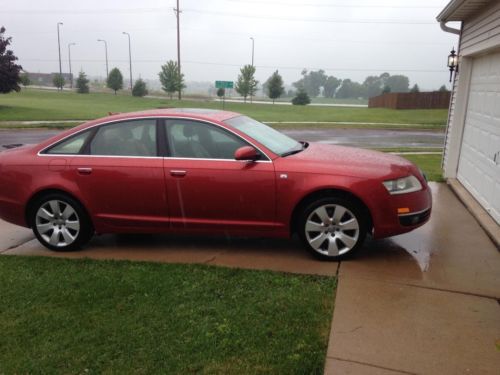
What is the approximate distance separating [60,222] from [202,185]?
1.72m

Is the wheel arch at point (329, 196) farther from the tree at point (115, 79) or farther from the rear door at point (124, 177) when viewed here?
the tree at point (115, 79)

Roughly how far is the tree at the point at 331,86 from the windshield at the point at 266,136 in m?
138

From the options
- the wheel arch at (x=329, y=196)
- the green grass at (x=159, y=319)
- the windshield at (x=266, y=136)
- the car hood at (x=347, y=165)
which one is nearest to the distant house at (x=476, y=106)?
the car hood at (x=347, y=165)

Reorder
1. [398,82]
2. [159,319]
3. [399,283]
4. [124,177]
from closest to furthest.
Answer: [159,319] < [399,283] < [124,177] < [398,82]

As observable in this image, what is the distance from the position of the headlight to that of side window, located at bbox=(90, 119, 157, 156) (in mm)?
2447

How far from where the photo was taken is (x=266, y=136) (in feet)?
17.6

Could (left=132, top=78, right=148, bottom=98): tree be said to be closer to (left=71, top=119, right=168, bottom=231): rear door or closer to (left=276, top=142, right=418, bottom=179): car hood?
(left=71, top=119, right=168, bottom=231): rear door

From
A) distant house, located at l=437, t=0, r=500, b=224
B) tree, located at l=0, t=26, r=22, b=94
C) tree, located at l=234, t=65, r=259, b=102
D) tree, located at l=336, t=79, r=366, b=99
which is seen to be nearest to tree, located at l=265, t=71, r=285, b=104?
tree, located at l=234, t=65, r=259, b=102

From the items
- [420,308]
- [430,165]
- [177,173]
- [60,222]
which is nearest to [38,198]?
[60,222]

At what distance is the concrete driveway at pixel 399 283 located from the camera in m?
3.16

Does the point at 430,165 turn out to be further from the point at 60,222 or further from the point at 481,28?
the point at 60,222

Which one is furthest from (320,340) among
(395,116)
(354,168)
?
(395,116)

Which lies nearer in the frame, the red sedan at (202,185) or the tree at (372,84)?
the red sedan at (202,185)

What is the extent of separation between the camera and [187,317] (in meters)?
3.70
